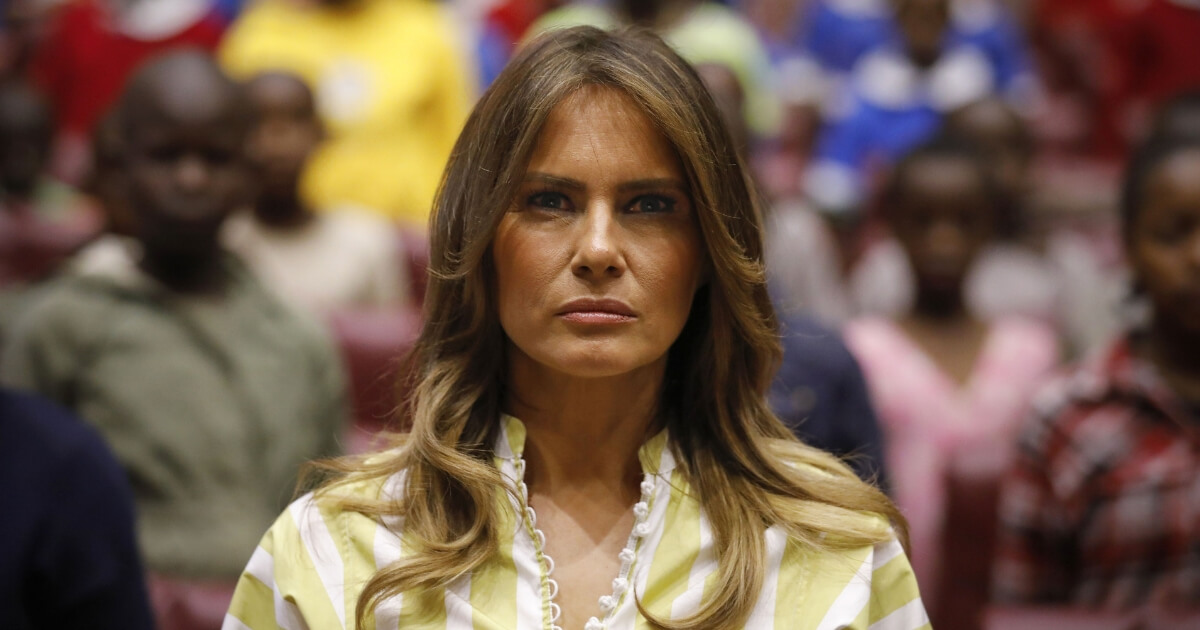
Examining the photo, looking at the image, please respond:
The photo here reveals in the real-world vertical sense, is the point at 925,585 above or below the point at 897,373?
below

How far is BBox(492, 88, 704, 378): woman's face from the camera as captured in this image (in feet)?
5.11

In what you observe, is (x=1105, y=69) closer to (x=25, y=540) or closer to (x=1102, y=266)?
(x=1102, y=266)

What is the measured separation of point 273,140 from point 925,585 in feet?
6.56

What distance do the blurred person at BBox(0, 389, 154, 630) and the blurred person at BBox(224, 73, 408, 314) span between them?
5.40ft

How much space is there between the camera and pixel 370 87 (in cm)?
430

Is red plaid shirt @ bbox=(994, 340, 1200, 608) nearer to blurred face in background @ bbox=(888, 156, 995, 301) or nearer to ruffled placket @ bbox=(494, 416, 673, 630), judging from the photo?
blurred face in background @ bbox=(888, 156, 995, 301)

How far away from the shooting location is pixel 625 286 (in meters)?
1.56

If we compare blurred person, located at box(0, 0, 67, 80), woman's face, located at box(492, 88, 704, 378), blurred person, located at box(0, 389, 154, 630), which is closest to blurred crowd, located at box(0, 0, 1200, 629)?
blurred person, located at box(0, 389, 154, 630)

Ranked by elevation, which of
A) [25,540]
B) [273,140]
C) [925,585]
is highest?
[273,140]

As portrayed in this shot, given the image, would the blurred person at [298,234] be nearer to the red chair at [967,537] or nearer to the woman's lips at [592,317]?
the red chair at [967,537]

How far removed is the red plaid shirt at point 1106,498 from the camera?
248 cm

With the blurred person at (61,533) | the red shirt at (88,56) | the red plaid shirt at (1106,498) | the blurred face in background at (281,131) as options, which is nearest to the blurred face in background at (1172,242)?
the red plaid shirt at (1106,498)

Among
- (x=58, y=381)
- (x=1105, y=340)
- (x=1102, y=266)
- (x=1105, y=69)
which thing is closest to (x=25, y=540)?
(x=58, y=381)

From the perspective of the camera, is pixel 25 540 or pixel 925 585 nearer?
pixel 25 540
